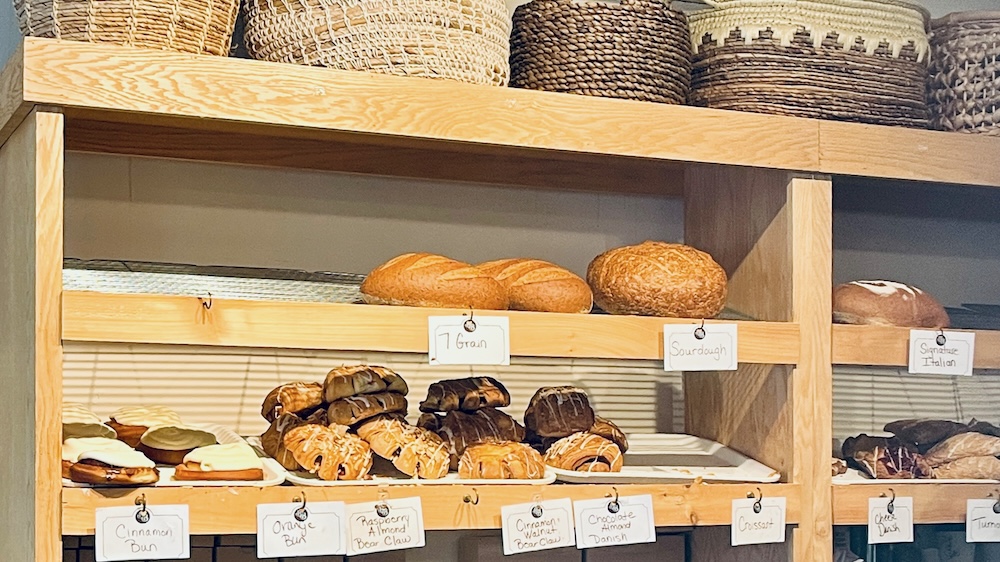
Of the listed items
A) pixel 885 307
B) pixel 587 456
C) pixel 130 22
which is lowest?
pixel 587 456

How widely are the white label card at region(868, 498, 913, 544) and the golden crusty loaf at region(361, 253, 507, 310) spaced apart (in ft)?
2.14

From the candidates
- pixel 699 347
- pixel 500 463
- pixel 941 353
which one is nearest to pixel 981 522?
pixel 941 353

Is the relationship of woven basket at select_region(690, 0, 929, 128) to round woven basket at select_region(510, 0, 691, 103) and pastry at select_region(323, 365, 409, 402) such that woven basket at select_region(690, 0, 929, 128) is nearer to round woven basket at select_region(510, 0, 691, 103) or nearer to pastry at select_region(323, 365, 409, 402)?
round woven basket at select_region(510, 0, 691, 103)

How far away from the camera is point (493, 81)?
5.54ft

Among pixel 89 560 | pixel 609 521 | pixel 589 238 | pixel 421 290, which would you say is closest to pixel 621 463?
pixel 609 521

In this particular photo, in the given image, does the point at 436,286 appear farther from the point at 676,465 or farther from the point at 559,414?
the point at 676,465

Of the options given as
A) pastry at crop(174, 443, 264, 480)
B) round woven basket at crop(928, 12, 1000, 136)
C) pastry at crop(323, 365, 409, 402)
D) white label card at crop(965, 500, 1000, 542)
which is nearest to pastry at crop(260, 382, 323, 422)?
pastry at crop(323, 365, 409, 402)

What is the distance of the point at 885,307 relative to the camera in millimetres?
1838

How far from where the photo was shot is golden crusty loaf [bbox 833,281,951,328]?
6.02ft

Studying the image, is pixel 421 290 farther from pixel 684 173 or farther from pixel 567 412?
pixel 684 173

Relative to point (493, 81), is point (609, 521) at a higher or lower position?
lower

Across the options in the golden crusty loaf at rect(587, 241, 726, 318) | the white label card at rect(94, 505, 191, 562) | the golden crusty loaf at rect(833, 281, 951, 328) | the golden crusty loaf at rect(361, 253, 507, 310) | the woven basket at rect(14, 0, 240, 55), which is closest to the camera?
the white label card at rect(94, 505, 191, 562)

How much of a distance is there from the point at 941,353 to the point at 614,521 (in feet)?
1.95

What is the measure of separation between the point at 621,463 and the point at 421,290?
0.40m
